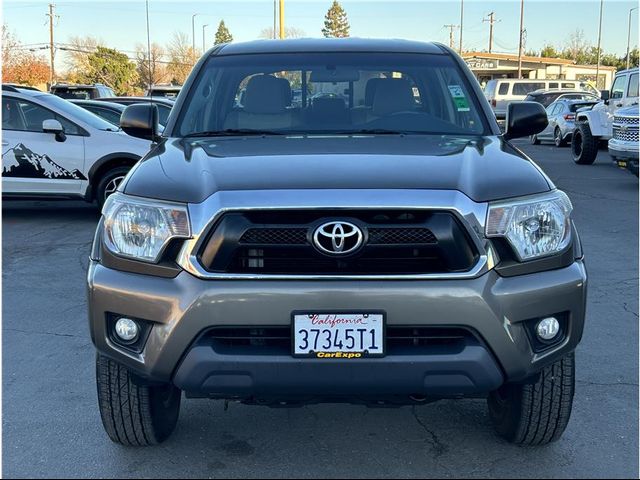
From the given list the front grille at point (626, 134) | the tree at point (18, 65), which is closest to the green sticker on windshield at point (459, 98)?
the front grille at point (626, 134)

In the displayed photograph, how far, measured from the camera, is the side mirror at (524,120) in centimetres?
410

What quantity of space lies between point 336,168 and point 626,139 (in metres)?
10.3

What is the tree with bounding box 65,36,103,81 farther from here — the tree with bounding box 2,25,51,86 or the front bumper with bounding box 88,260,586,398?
the front bumper with bounding box 88,260,586,398

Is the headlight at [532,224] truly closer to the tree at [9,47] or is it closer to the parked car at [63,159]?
the parked car at [63,159]

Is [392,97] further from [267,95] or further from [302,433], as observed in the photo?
[302,433]

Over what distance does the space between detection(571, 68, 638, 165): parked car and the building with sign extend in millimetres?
49209

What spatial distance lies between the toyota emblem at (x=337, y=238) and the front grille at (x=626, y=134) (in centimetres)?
1040

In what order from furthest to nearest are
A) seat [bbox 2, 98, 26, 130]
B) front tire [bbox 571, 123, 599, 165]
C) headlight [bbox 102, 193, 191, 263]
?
front tire [bbox 571, 123, 599, 165], seat [bbox 2, 98, 26, 130], headlight [bbox 102, 193, 191, 263]

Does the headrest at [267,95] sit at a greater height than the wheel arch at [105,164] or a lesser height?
greater

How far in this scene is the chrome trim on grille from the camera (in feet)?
8.77

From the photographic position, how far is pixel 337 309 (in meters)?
2.65

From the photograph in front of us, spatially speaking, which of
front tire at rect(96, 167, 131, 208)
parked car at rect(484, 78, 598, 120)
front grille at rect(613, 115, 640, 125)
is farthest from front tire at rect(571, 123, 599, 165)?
parked car at rect(484, 78, 598, 120)

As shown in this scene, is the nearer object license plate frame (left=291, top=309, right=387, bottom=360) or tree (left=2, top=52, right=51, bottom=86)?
license plate frame (left=291, top=309, right=387, bottom=360)

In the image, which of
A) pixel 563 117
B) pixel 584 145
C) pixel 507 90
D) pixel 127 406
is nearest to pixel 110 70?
pixel 507 90
